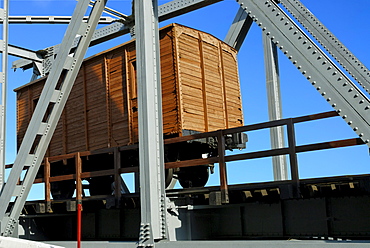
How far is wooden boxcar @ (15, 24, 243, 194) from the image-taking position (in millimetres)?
11016

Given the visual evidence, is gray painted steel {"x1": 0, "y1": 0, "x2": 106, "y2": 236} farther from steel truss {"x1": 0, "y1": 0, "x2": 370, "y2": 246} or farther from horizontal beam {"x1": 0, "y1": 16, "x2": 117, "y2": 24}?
horizontal beam {"x1": 0, "y1": 16, "x2": 117, "y2": 24}

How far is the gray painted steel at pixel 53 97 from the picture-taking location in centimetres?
1011

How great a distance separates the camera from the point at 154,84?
29.0ft

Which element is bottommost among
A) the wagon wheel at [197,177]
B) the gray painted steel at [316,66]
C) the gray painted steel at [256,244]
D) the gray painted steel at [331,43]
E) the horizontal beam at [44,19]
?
the gray painted steel at [256,244]

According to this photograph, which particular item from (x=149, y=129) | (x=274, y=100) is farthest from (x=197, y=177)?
A: (x=149, y=129)

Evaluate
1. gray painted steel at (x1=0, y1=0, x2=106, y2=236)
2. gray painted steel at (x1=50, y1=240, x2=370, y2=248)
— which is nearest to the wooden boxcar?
gray painted steel at (x1=0, y1=0, x2=106, y2=236)

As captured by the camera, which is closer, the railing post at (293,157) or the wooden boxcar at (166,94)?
the railing post at (293,157)

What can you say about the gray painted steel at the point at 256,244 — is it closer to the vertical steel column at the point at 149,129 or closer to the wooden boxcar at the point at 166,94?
the vertical steel column at the point at 149,129

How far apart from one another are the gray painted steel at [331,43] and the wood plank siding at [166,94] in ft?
9.00

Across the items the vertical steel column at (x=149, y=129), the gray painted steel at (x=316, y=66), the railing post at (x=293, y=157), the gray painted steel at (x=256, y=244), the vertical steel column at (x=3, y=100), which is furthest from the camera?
the vertical steel column at (x=3, y=100)

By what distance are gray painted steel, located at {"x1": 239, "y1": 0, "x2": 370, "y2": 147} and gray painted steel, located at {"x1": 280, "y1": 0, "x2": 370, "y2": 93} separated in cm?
292

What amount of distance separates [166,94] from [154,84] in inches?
89.1

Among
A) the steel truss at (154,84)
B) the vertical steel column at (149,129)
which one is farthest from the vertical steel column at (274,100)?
the vertical steel column at (149,129)

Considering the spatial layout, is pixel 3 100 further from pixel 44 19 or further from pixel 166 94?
pixel 44 19
